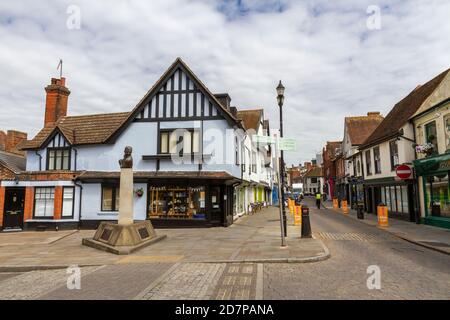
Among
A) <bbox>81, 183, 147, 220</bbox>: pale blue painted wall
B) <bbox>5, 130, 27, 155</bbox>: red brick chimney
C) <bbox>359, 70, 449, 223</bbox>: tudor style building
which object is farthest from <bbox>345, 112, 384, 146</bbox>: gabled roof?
<bbox>5, 130, 27, 155</bbox>: red brick chimney

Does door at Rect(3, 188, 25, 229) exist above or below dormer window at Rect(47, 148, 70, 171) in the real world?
below

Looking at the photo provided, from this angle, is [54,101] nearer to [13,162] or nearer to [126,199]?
[13,162]

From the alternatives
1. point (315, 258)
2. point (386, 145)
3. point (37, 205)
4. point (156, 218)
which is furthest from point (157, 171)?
point (386, 145)

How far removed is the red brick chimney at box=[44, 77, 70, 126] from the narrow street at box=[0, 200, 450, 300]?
1616cm

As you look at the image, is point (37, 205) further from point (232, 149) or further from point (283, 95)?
point (283, 95)

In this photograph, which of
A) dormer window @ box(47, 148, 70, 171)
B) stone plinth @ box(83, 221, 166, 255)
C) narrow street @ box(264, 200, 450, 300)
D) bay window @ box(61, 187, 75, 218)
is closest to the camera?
narrow street @ box(264, 200, 450, 300)

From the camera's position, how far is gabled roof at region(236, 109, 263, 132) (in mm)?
28719

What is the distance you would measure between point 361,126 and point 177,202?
25283 mm

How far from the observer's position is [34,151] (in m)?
19.7

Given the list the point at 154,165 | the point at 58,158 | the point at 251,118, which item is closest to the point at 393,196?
the point at 251,118

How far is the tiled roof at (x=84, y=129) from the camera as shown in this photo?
19484 millimetres

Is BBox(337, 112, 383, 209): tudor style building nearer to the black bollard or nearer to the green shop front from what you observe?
the green shop front

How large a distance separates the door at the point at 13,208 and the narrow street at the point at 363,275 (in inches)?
686

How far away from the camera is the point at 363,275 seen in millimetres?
7426
